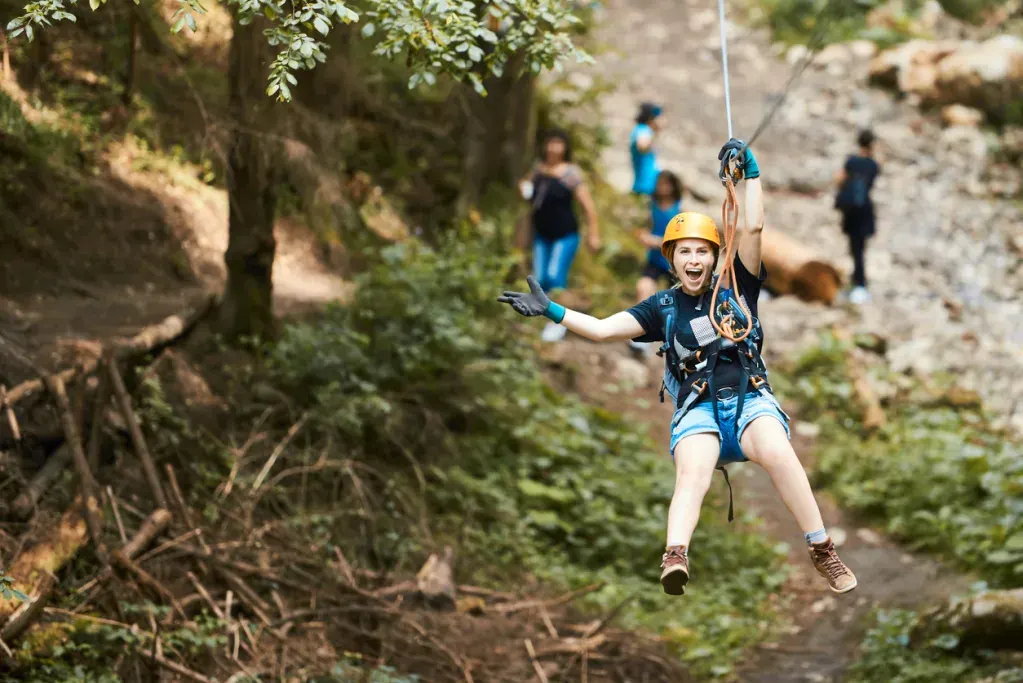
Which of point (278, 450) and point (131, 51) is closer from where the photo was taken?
point (131, 51)

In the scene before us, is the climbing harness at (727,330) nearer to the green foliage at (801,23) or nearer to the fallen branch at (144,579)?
→ the fallen branch at (144,579)

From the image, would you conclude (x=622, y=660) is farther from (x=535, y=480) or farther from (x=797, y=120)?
(x=797, y=120)

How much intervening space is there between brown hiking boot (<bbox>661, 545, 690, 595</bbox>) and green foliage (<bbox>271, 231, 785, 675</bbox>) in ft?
13.5

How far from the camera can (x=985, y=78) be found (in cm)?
1894

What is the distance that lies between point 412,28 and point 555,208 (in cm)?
566

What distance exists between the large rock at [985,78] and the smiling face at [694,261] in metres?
16.3

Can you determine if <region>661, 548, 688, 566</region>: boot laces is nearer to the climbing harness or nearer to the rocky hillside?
the climbing harness

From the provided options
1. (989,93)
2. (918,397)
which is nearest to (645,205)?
(918,397)

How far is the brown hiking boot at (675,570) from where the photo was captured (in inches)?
167

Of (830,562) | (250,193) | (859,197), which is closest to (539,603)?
(250,193)

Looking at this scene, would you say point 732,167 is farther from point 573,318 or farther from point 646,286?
point 646,286

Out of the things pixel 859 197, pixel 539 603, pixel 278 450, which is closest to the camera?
pixel 278 450

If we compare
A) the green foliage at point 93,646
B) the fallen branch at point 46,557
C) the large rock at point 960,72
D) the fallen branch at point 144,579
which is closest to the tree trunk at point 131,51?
the fallen branch at point 46,557

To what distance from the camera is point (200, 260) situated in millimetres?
9508
